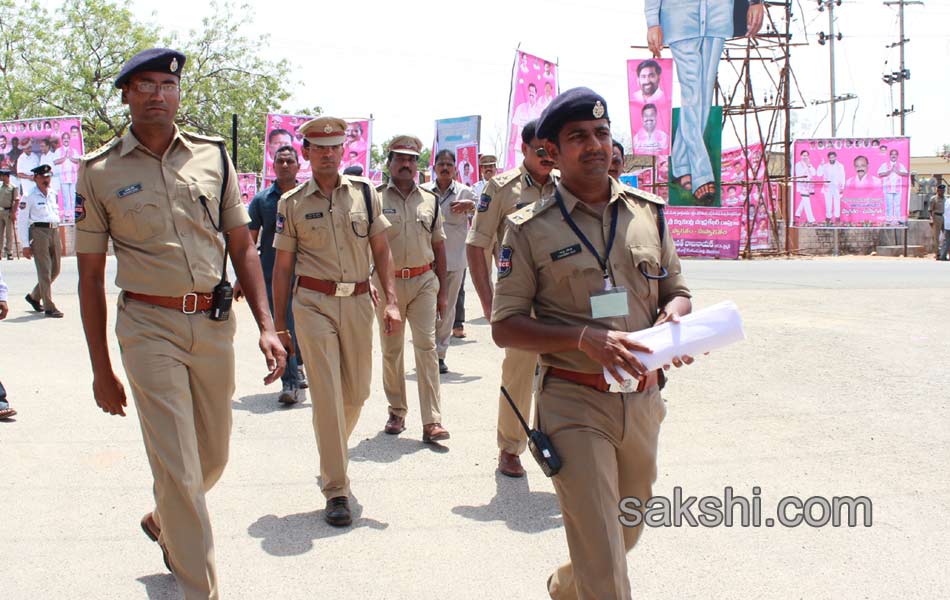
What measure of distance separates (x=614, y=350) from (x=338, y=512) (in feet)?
8.45

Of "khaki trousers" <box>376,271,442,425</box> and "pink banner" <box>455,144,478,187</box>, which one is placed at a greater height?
"pink banner" <box>455,144,478,187</box>

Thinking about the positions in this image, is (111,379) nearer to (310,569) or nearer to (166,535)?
(166,535)

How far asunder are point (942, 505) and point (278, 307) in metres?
3.93

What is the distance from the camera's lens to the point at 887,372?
8.33m

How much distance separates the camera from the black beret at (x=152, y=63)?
12.0ft

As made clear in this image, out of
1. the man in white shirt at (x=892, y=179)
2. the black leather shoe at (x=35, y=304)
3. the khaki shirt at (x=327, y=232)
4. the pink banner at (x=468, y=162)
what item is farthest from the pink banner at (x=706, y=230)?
the khaki shirt at (x=327, y=232)

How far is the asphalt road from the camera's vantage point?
4090 mm

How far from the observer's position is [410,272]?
23.4ft

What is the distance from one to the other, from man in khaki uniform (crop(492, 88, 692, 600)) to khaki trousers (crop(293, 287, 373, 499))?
208cm

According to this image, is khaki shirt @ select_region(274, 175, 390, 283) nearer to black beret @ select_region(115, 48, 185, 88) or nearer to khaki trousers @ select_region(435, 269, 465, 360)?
black beret @ select_region(115, 48, 185, 88)

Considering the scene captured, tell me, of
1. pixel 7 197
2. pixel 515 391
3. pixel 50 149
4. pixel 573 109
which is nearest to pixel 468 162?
pixel 7 197

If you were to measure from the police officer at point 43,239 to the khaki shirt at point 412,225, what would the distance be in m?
6.89

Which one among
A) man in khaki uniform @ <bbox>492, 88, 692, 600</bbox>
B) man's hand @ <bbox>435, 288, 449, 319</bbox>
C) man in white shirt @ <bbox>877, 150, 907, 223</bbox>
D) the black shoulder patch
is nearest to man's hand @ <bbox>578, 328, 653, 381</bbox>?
man in khaki uniform @ <bbox>492, 88, 692, 600</bbox>

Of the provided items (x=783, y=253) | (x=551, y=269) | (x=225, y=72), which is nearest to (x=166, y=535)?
(x=551, y=269)
